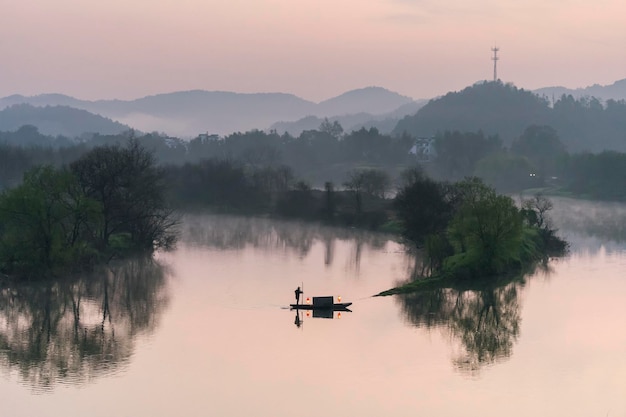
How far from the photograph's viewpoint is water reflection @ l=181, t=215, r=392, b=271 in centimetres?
8406

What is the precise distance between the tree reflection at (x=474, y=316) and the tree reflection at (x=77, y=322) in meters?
14.9

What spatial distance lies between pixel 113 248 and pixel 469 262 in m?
28.9

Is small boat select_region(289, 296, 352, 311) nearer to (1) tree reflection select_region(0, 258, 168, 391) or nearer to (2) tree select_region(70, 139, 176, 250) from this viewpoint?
(1) tree reflection select_region(0, 258, 168, 391)

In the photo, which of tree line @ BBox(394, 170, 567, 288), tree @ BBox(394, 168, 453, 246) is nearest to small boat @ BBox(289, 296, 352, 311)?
tree line @ BBox(394, 170, 567, 288)

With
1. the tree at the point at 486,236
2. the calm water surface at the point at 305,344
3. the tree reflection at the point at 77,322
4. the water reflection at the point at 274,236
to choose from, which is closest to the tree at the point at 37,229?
the tree reflection at the point at 77,322

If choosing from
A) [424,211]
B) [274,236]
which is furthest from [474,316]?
[274,236]

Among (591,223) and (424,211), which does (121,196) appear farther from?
(591,223)

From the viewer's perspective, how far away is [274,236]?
310 feet

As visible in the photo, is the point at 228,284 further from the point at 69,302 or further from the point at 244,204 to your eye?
the point at 244,204

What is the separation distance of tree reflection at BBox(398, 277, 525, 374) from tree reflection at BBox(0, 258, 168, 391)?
48.9 ft

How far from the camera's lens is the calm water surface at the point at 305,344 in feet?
116

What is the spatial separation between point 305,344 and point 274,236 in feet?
167

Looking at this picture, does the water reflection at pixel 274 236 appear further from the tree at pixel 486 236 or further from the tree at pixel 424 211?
the tree at pixel 486 236

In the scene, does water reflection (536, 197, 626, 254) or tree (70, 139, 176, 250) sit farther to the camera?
water reflection (536, 197, 626, 254)
